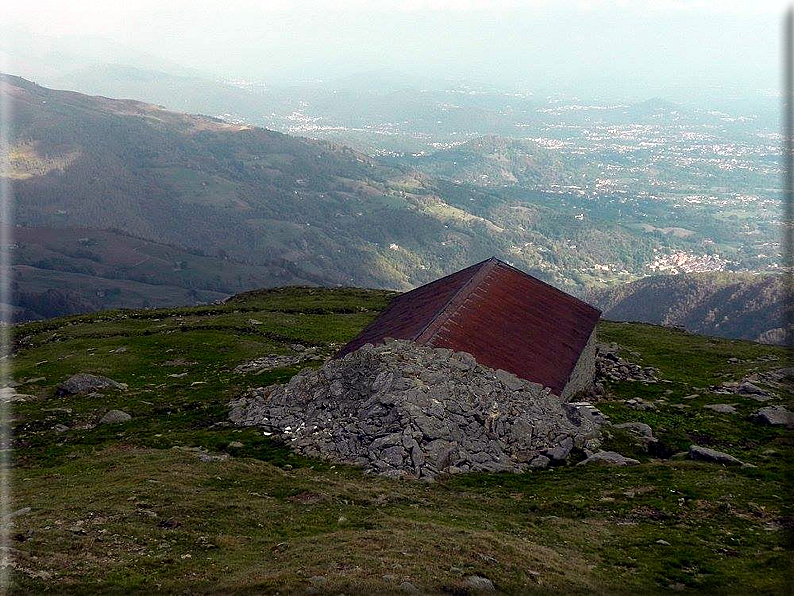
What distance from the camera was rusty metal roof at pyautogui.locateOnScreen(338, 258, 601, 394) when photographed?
3838 cm

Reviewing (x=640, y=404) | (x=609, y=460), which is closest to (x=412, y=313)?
(x=640, y=404)

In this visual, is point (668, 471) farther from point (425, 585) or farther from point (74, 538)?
point (74, 538)

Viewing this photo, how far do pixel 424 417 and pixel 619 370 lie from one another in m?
26.5

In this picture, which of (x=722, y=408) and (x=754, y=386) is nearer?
(x=722, y=408)

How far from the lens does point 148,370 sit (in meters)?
55.1

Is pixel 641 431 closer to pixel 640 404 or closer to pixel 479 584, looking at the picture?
pixel 640 404

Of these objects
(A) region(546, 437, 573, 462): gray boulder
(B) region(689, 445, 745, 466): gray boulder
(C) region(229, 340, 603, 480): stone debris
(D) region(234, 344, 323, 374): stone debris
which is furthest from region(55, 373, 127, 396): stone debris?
(B) region(689, 445, 745, 466): gray boulder

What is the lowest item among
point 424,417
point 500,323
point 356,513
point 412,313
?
point 356,513

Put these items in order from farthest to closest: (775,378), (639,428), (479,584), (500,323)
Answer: (775,378)
(500,323)
(639,428)
(479,584)

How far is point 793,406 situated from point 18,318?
212 meters

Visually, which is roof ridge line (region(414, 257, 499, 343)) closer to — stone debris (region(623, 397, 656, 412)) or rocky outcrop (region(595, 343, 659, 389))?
rocky outcrop (region(595, 343, 659, 389))

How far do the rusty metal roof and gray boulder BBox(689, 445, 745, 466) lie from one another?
8.31 metres

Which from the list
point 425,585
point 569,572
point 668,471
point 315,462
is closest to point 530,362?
point 668,471

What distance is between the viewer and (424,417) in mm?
30406
